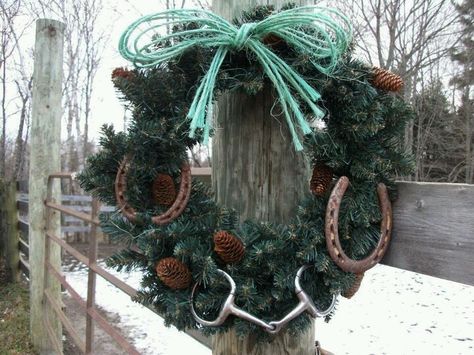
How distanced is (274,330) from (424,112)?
997 centimetres

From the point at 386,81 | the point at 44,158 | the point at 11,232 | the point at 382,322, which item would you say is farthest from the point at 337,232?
the point at 11,232

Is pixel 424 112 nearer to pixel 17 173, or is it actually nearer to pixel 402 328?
pixel 402 328

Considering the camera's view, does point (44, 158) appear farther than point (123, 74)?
Yes

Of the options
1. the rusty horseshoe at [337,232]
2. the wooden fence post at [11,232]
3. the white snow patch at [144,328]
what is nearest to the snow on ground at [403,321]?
the white snow patch at [144,328]

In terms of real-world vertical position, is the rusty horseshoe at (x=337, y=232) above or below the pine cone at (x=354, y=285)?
above

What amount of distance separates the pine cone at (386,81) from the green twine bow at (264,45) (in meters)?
0.11

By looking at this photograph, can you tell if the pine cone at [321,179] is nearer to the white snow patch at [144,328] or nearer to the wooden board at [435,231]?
the wooden board at [435,231]

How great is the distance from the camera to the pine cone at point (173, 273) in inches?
42.4

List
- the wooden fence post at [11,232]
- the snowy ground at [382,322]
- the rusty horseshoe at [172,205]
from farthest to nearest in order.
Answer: the wooden fence post at [11,232] → the snowy ground at [382,322] → the rusty horseshoe at [172,205]

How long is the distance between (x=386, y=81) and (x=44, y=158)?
3.63 m

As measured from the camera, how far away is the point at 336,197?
3.37 feet

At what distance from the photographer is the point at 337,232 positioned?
104cm

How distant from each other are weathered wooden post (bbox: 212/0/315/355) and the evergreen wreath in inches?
3.1

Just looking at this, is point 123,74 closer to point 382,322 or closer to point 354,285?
point 354,285
